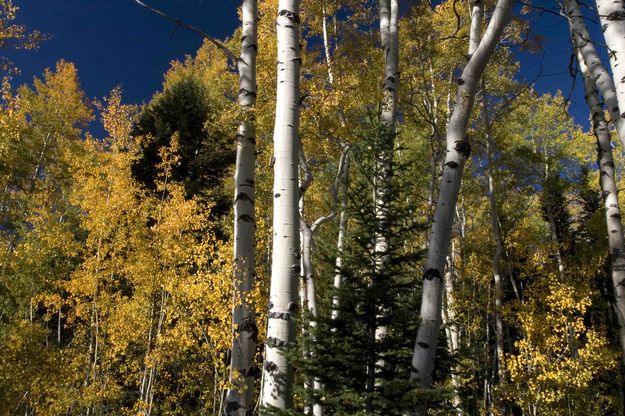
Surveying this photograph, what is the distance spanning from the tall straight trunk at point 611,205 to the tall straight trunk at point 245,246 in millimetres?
3564

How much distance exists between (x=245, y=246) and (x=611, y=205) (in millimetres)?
4142

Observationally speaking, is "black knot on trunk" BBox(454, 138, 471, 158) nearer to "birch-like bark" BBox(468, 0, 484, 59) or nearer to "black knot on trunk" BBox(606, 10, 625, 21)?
"birch-like bark" BBox(468, 0, 484, 59)

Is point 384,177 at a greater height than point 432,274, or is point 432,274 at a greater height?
point 384,177

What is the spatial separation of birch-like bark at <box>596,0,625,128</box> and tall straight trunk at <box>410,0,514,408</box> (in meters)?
0.56

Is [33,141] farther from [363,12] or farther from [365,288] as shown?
[365,288]

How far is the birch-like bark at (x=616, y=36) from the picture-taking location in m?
1.98

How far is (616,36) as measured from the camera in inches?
80.7

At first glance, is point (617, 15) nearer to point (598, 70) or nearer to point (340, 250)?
point (598, 70)

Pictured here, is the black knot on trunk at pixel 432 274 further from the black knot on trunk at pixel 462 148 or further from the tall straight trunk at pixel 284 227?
the tall straight trunk at pixel 284 227

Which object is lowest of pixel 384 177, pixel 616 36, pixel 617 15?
pixel 616 36

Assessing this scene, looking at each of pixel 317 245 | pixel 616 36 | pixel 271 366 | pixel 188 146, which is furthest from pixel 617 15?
pixel 188 146

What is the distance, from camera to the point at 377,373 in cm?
387

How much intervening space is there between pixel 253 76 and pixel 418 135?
8521mm

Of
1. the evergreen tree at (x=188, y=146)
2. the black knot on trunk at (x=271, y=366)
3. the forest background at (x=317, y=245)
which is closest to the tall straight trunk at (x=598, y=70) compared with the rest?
the forest background at (x=317, y=245)
